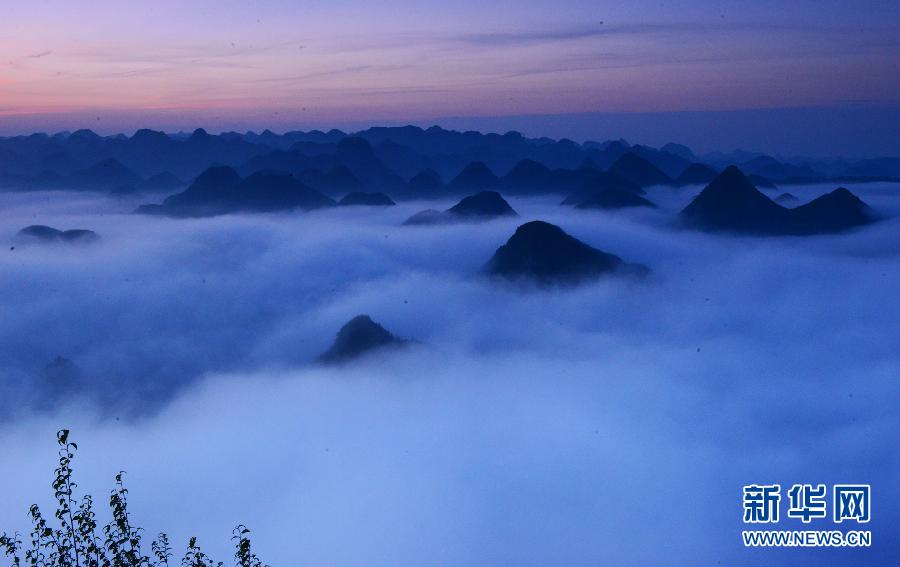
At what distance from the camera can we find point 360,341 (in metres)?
115

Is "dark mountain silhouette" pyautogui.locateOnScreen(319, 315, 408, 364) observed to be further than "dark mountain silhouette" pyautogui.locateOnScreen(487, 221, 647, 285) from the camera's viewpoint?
No

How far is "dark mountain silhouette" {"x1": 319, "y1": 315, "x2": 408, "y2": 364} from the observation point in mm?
113875

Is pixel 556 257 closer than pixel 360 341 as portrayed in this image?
No

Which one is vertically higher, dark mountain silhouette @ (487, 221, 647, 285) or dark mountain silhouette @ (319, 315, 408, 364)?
dark mountain silhouette @ (487, 221, 647, 285)

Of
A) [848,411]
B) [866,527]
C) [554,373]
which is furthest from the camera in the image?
[554,373]

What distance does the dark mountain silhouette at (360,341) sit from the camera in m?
114

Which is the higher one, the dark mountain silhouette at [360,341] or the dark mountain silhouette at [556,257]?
the dark mountain silhouette at [556,257]

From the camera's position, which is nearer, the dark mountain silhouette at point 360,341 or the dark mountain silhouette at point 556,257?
the dark mountain silhouette at point 360,341

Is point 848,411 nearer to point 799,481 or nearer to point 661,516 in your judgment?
point 799,481

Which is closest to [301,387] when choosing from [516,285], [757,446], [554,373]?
[554,373]

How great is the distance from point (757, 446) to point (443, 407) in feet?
169

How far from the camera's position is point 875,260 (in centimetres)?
19212

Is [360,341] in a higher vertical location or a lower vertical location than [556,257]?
lower

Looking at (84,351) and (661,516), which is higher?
(84,351)
